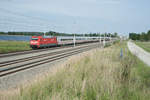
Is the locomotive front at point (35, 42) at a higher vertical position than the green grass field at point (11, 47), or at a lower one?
higher

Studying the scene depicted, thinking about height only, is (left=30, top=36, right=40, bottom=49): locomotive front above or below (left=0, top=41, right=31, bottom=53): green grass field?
above

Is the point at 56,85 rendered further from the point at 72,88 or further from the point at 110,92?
the point at 110,92

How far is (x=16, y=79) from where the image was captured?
25.2 ft

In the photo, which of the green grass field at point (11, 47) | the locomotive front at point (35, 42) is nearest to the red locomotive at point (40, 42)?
the locomotive front at point (35, 42)

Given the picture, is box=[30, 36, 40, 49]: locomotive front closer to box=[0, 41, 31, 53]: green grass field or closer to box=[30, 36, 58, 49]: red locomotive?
box=[30, 36, 58, 49]: red locomotive

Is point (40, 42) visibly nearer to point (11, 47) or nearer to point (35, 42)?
point (35, 42)

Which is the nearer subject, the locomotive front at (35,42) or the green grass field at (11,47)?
the green grass field at (11,47)

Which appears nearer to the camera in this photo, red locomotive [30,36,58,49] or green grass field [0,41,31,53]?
green grass field [0,41,31,53]

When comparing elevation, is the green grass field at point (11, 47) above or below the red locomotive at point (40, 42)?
below

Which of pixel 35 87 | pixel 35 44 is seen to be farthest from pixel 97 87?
pixel 35 44

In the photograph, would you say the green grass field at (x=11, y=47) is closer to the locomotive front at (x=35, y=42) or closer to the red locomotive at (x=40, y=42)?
the locomotive front at (x=35, y=42)

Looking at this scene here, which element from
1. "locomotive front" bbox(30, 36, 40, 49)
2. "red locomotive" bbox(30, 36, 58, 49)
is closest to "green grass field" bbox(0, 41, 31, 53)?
"locomotive front" bbox(30, 36, 40, 49)

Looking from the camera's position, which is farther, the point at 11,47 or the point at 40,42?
the point at 40,42

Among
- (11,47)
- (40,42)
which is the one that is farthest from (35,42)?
(11,47)
